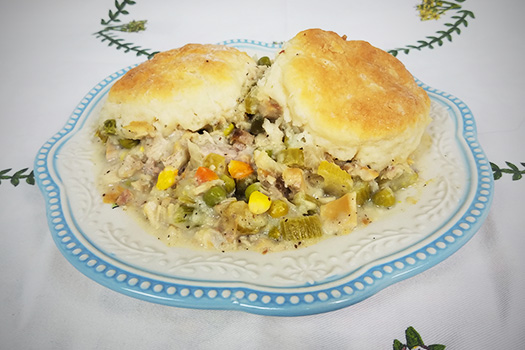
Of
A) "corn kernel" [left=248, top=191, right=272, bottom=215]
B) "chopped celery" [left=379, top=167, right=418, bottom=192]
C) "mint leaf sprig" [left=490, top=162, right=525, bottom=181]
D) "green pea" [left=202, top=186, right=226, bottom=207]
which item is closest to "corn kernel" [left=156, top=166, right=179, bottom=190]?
"green pea" [left=202, top=186, right=226, bottom=207]

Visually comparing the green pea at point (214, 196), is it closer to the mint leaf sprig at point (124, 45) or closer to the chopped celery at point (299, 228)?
the chopped celery at point (299, 228)

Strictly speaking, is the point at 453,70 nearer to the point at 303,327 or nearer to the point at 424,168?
the point at 424,168

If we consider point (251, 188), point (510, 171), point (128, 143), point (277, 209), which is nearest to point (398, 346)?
point (277, 209)

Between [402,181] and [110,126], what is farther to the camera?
[110,126]

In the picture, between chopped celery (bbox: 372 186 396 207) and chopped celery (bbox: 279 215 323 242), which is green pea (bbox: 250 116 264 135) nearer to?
chopped celery (bbox: 279 215 323 242)

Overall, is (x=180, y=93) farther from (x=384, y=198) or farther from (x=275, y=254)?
(x=384, y=198)
